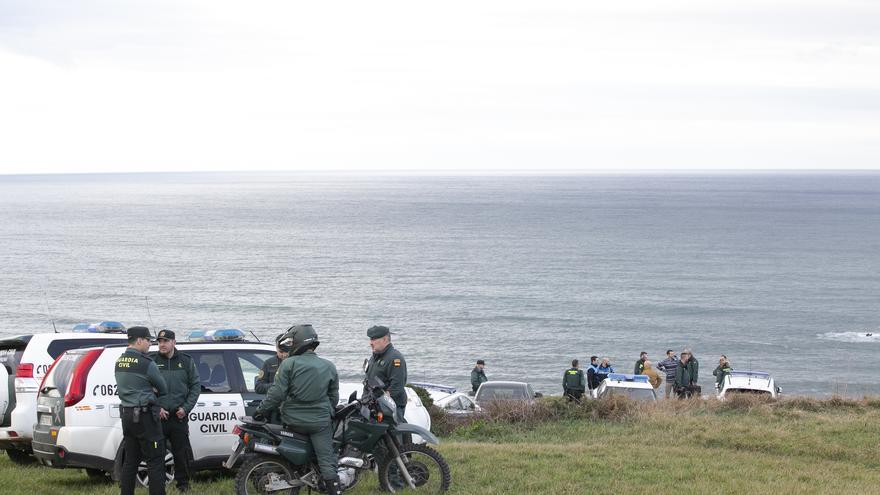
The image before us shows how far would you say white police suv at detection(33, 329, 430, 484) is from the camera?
10391mm

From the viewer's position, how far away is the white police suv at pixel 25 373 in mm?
11906

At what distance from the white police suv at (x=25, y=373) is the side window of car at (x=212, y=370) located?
51.6 inches

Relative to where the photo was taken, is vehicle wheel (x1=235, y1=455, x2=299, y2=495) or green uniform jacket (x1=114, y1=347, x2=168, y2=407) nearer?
vehicle wheel (x1=235, y1=455, x2=299, y2=495)

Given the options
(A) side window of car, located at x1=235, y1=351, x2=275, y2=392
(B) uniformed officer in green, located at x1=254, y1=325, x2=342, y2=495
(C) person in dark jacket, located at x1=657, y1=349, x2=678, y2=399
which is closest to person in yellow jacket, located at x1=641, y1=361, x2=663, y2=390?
(C) person in dark jacket, located at x1=657, y1=349, x2=678, y2=399

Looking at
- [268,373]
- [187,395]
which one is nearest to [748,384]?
[268,373]

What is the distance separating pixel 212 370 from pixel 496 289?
222 ft

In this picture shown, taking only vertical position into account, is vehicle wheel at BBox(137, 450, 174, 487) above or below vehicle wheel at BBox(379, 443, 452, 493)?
below

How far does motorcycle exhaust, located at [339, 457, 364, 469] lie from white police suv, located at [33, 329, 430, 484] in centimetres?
186

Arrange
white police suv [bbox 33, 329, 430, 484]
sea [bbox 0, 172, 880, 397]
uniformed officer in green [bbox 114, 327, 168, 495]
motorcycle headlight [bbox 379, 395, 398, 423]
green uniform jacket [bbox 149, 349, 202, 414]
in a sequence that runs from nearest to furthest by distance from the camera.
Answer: uniformed officer in green [bbox 114, 327, 168, 495]
motorcycle headlight [bbox 379, 395, 398, 423]
green uniform jacket [bbox 149, 349, 202, 414]
white police suv [bbox 33, 329, 430, 484]
sea [bbox 0, 172, 880, 397]

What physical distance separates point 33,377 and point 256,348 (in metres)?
2.88

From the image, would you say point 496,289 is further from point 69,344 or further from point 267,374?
point 267,374

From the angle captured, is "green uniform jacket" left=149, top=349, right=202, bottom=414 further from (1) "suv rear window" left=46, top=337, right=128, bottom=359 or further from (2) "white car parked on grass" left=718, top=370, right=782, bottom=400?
(2) "white car parked on grass" left=718, top=370, right=782, bottom=400

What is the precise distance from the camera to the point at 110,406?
10.5m

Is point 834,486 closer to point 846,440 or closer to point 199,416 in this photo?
point 846,440
